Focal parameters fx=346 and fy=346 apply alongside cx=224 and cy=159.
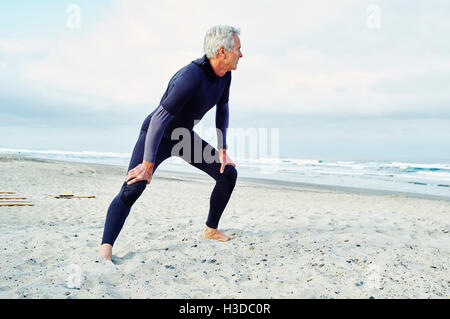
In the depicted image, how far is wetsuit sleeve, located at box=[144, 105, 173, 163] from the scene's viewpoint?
9.68 feet

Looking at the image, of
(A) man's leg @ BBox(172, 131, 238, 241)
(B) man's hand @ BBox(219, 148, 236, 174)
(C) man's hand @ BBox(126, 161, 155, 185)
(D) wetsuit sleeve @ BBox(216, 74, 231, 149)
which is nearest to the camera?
(C) man's hand @ BBox(126, 161, 155, 185)

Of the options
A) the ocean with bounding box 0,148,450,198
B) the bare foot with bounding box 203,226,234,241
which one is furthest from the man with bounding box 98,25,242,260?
the ocean with bounding box 0,148,450,198

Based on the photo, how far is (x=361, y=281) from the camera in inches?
109

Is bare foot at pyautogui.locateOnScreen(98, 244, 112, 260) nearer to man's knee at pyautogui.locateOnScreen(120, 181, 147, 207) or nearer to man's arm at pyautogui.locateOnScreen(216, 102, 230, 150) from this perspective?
man's knee at pyautogui.locateOnScreen(120, 181, 147, 207)

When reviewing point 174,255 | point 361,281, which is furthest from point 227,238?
point 361,281

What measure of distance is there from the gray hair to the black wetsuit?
0.13 metres

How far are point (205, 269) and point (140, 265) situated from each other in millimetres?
567

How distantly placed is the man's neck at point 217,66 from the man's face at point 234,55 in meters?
0.05

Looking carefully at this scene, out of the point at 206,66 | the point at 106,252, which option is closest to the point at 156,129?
the point at 206,66

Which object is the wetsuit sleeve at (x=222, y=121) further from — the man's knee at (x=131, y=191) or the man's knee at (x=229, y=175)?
the man's knee at (x=131, y=191)

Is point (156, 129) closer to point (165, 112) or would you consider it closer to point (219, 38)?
point (165, 112)

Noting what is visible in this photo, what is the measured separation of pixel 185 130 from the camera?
337cm

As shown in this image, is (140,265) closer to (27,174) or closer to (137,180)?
(137,180)

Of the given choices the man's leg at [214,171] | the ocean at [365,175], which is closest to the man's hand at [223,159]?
the man's leg at [214,171]
